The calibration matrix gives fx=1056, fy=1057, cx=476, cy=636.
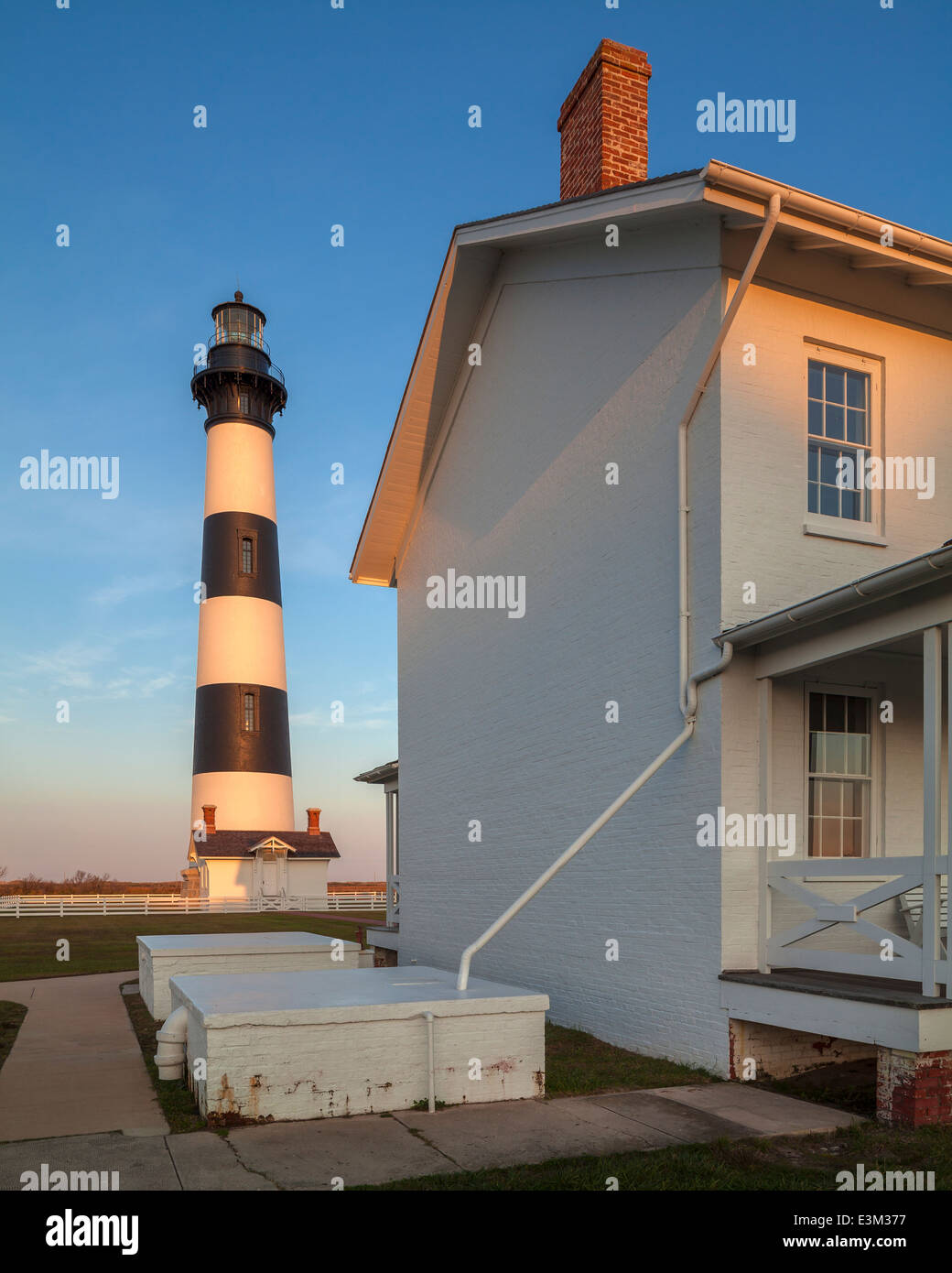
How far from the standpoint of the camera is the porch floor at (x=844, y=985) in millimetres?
6793

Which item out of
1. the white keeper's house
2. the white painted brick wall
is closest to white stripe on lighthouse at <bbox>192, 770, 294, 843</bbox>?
the white painted brick wall

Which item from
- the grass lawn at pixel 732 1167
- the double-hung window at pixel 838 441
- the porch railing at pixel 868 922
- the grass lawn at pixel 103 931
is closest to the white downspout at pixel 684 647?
the double-hung window at pixel 838 441

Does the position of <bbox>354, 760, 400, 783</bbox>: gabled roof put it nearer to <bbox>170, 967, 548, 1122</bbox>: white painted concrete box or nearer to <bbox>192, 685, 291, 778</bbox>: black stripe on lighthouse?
<bbox>170, 967, 548, 1122</bbox>: white painted concrete box

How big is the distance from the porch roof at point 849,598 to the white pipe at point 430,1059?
3716 mm

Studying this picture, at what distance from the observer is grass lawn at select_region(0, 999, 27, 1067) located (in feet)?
34.1

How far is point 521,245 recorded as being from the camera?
12.4m

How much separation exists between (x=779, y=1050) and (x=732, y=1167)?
2.80 metres

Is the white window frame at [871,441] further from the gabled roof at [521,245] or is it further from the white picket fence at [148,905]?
the white picket fence at [148,905]

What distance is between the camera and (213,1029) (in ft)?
22.4

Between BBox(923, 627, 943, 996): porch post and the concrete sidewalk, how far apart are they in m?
1.17

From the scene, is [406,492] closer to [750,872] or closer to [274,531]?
[750,872]
